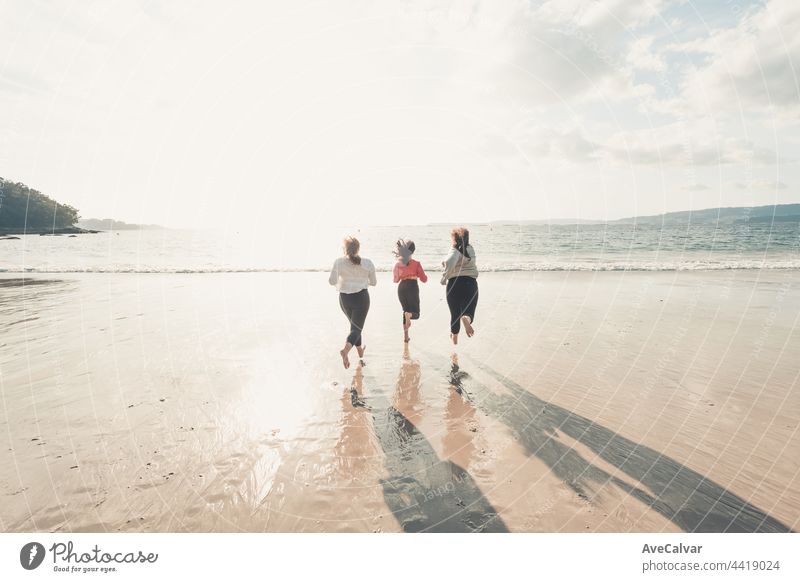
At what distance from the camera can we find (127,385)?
21.5 feet

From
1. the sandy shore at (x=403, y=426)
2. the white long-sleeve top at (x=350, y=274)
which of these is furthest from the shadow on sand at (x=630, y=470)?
the white long-sleeve top at (x=350, y=274)

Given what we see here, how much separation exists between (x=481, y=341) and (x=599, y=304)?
654cm

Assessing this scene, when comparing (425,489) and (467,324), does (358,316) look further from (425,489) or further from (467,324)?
(425,489)

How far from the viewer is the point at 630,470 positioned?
Answer: 4.19 meters

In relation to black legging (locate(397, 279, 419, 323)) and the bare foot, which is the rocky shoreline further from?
the bare foot

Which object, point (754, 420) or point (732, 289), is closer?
point (754, 420)

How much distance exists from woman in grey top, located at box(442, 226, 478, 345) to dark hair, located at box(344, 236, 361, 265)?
76.3 inches

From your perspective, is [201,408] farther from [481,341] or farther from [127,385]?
[481,341]

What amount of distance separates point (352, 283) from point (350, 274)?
178 mm

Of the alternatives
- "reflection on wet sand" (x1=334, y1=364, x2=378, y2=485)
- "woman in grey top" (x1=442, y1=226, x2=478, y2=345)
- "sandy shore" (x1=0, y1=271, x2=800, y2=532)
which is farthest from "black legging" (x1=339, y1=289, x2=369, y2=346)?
"woman in grey top" (x1=442, y1=226, x2=478, y2=345)

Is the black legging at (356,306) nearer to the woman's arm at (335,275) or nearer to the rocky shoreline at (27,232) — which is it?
the woman's arm at (335,275)

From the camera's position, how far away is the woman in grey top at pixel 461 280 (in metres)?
7.87
